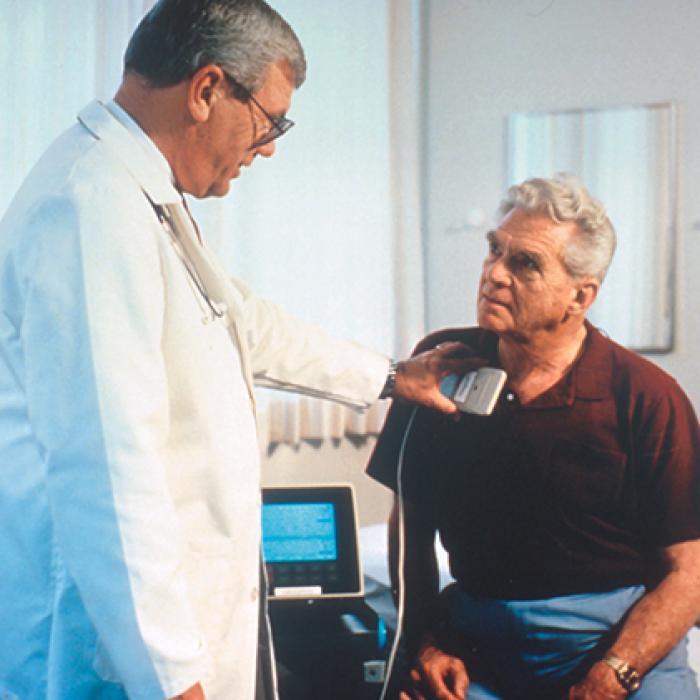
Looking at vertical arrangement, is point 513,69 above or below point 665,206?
above

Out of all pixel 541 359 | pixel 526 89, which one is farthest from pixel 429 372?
pixel 526 89

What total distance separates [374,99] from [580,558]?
1.45 m

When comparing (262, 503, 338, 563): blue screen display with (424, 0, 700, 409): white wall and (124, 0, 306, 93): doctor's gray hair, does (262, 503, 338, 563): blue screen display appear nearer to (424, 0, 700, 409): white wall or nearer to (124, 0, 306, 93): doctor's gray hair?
(124, 0, 306, 93): doctor's gray hair

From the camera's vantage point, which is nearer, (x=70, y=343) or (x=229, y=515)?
(x=70, y=343)

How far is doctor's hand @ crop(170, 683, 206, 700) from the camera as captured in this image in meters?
0.92

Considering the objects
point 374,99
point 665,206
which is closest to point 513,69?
point 374,99

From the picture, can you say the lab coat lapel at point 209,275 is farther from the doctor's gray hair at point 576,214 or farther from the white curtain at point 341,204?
the white curtain at point 341,204

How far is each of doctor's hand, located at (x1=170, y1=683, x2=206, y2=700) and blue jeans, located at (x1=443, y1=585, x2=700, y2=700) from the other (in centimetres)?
60

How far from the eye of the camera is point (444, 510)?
1503 mm

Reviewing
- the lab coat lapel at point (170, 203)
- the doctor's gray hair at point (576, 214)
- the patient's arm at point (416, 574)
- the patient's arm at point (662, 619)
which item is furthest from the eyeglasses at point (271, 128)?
the patient's arm at point (662, 619)

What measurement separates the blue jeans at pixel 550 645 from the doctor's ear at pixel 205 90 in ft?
2.89

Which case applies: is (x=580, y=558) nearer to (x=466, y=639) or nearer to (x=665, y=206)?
(x=466, y=639)

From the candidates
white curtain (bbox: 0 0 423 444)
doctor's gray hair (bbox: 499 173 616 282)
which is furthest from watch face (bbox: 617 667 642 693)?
white curtain (bbox: 0 0 423 444)

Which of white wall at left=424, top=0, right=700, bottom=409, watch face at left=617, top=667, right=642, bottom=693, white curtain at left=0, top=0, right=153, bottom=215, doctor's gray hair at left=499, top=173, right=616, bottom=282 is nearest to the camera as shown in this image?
watch face at left=617, top=667, right=642, bottom=693
